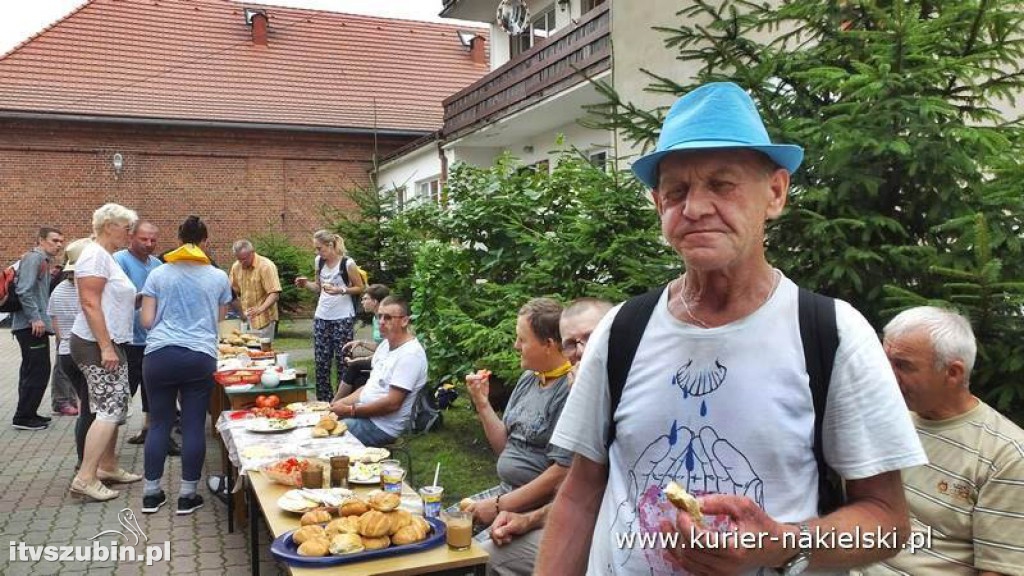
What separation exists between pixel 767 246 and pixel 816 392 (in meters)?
2.39

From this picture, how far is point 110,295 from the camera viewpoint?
5758 mm

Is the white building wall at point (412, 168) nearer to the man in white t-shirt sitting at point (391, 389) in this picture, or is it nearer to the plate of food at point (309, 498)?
the man in white t-shirt sitting at point (391, 389)

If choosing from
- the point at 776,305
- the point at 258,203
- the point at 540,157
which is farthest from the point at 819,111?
the point at 258,203

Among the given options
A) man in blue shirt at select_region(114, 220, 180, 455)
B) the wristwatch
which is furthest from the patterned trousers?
the wristwatch

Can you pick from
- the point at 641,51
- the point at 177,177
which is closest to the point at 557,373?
the point at 641,51

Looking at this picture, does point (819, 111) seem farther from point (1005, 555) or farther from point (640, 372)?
point (640, 372)

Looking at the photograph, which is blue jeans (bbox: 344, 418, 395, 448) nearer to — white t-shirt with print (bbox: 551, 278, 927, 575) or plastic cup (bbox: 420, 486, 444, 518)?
plastic cup (bbox: 420, 486, 444, 518)

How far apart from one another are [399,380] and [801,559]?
416 centimetres

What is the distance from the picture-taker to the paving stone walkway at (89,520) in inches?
184

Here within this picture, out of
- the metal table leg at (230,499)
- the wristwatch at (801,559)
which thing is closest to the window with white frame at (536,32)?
the metal table leg at (230,499)

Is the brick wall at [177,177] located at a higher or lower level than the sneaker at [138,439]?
higher

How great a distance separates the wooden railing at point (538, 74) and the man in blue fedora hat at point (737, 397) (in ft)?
25.5

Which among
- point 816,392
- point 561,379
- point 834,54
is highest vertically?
point 834,54

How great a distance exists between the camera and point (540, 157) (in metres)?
16.2
